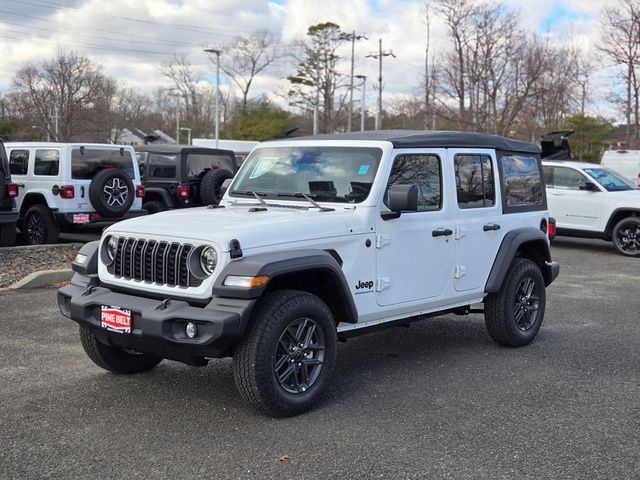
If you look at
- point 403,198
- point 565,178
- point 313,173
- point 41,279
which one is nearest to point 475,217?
point 403,198

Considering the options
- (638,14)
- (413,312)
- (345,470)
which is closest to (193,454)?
(345,470)

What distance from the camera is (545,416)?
461cm

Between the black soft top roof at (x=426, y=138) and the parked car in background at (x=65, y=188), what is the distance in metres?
6.92

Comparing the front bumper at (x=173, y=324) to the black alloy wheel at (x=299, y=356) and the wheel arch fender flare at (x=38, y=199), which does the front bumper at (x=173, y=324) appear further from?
the wheel arch fender flare at (x=38, y=199)

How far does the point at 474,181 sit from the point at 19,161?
361 inches

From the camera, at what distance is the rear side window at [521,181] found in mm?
6355

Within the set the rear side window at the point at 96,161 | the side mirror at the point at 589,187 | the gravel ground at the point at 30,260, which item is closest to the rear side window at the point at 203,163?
the rear side window at the point at 96,161

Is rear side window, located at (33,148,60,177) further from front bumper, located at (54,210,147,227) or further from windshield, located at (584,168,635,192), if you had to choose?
windshield, located at (584,168,635,192)

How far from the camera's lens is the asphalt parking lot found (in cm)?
384

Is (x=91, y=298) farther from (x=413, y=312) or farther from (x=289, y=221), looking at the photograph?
(x=413, y=312)

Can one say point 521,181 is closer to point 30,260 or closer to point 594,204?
point 30,260

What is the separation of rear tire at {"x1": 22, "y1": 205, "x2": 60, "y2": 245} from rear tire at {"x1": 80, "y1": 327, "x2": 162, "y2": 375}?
24.1ft

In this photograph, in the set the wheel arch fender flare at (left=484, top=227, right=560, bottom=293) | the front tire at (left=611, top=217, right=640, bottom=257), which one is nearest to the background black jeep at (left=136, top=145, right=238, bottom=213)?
the front tire at (left=611, top=217, right=640, bottom=257)

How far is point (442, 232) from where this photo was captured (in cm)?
553
